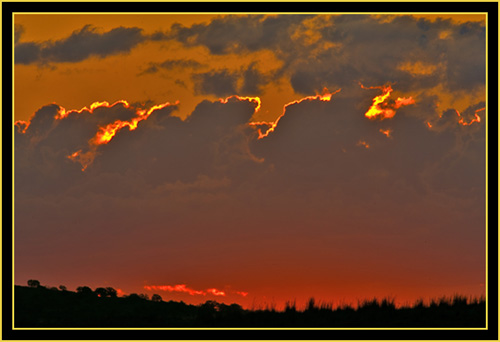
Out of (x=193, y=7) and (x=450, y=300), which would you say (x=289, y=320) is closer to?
(x=450, y=300)

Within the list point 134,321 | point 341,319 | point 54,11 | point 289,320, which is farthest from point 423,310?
point 54,11

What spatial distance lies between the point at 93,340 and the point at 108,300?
31.1 feet

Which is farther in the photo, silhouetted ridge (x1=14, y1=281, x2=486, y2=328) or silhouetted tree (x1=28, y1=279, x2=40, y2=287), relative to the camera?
silhouetted tree (x1=28, y1=279, x2=40, y2=287)

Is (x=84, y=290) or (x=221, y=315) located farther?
(x=84, y=290)

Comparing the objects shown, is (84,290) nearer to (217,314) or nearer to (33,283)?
(33,283)

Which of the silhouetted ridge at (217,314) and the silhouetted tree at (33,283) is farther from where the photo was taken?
the silhouetted tree at (33,283)

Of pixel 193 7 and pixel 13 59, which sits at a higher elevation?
pixel 193 7

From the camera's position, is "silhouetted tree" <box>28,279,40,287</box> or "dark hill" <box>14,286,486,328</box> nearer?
"dark hill" <box>14,286,486,328</box>

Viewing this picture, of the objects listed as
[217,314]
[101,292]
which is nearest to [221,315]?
[217,314]

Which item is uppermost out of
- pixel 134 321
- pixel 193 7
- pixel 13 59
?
pixel 193 7

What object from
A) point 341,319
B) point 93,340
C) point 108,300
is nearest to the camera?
point 93,340

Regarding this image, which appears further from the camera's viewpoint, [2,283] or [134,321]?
[134,321]

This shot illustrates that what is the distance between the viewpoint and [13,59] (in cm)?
2395

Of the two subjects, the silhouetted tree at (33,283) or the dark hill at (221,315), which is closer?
the dark hill at (221,315)
